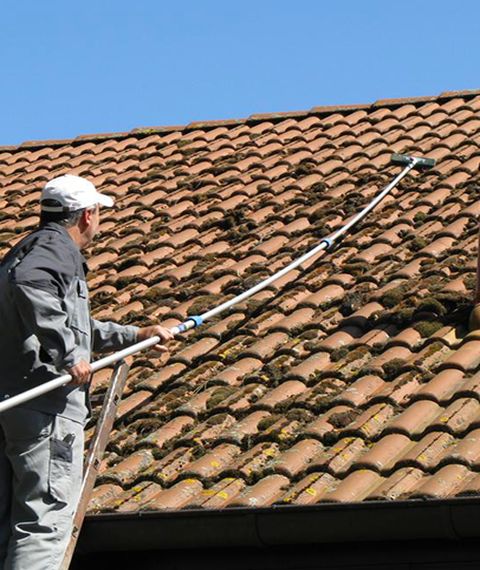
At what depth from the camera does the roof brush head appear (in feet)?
32.3

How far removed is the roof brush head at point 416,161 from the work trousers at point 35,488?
17.0 ft

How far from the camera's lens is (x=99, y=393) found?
734 centimetres

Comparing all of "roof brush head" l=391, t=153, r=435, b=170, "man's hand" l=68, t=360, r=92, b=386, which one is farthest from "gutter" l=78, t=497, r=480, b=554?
"roof brush head" l=391, t=153, r=435, b=170

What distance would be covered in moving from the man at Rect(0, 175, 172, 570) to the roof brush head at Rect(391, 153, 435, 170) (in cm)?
494

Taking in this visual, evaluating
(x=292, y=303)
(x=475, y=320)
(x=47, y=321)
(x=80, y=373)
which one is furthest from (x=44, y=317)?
(x=292, y=303)

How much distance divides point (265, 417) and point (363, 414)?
531 millimetres

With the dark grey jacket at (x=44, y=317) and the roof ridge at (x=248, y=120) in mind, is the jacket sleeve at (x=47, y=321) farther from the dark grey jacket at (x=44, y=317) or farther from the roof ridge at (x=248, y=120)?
the roof ridge at (x=248, y=120)

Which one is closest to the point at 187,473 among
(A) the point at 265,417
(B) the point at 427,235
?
(A) the point at 265,417

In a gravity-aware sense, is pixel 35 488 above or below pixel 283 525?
above

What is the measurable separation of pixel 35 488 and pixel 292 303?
3213 mm

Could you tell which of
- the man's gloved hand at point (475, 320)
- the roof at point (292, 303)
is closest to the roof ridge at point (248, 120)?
the roof at point (292, 303)

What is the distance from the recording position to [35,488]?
5.11 m

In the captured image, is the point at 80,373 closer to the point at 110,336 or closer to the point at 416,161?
the point at 110,336

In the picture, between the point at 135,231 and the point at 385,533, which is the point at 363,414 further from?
the point at 135,231
